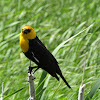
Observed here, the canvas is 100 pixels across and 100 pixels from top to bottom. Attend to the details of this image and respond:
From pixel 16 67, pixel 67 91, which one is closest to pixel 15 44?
pixel 16 67

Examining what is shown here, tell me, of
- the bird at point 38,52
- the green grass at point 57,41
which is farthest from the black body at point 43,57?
the green grass at point 57,41

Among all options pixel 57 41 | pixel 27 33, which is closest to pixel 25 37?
pixel 27 33

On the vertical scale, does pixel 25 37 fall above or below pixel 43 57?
above

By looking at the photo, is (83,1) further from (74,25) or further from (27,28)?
(27,28)

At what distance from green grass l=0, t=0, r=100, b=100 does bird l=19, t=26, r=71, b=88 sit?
0.16 metres

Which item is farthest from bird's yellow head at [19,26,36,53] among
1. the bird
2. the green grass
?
the green grass

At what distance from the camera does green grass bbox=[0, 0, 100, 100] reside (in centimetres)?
329

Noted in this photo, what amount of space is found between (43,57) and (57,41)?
2.41m

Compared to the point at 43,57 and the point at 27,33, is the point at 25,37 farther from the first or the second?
the point at 43,57

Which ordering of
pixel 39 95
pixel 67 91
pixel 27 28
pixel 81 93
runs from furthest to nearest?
1. pixel 67 91
2. pixel 27 28
3. pixel 39 95
4. pixel 81 93

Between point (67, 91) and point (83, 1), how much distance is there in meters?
2.75

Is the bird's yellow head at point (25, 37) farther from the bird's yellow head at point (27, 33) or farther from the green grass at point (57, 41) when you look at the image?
the green grass at point (57, 41)

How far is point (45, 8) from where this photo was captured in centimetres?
582

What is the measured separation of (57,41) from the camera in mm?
4738
